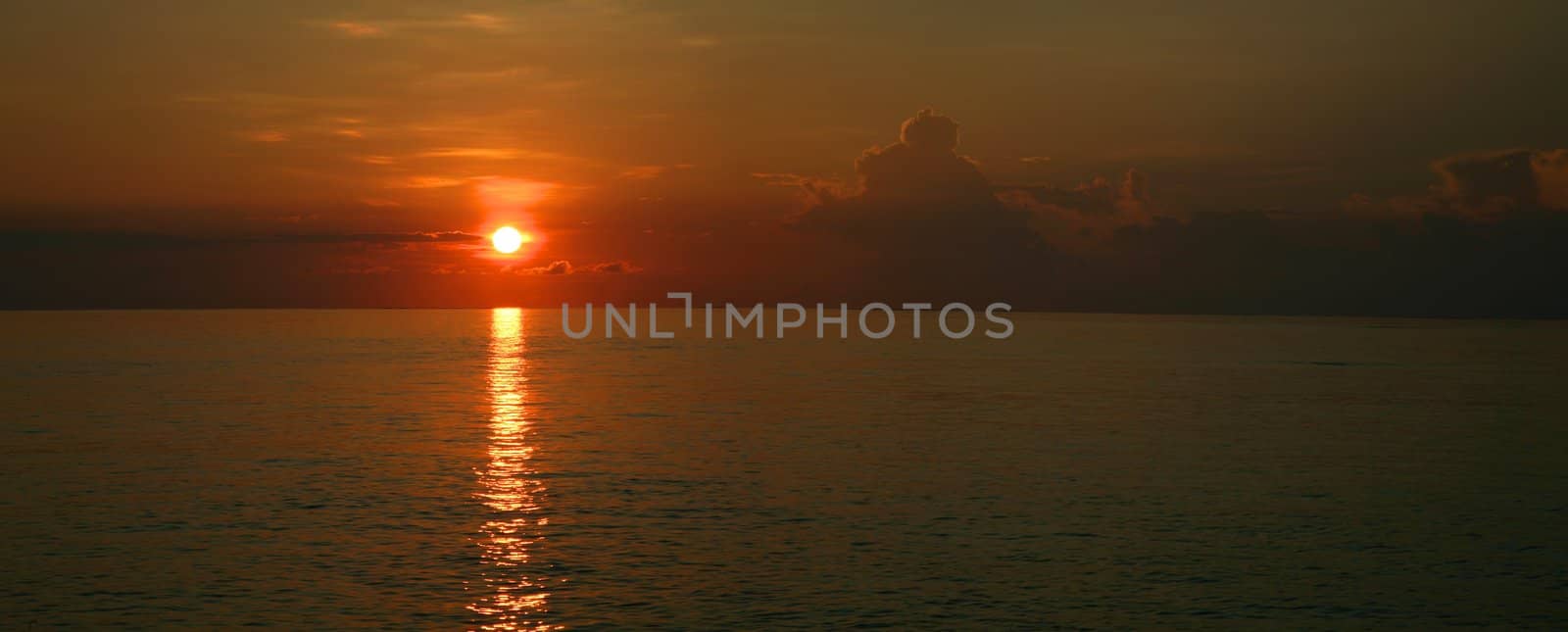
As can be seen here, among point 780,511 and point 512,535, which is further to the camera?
point 780,511

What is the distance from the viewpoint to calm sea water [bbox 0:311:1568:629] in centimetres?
2377

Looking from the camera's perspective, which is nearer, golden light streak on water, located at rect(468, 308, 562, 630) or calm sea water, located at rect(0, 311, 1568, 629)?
golden light streak on water, located at rect(468, 308, 562, 630)

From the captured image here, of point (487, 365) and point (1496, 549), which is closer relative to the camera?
point (1496, 549)

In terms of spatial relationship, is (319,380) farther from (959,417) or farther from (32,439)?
(959,417)

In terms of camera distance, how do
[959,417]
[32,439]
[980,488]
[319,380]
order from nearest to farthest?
1. [980,488]
2. [32,439]
3. [959,417]
4. [319,380]

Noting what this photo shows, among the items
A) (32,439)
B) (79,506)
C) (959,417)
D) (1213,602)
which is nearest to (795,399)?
(959,417)

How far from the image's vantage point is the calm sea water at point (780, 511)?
78.0 feet

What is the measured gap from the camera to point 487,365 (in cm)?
12162

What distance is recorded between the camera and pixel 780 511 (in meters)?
33.7

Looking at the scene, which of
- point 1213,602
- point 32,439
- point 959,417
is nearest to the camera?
point 1213,602

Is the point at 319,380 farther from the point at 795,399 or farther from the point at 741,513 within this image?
the point at 741,513

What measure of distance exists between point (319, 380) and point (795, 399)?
3886 cm

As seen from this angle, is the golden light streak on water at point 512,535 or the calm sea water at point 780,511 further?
the calm sea water at point 780,511

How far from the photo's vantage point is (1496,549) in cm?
2900
